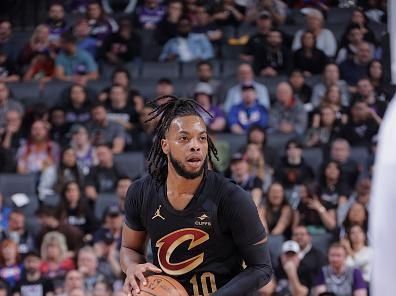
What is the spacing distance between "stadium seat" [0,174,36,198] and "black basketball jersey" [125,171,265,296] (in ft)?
20.0

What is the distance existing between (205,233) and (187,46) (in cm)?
782

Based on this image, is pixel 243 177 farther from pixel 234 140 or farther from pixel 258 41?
pixel 258 41

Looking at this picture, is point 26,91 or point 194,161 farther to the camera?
point 26,91

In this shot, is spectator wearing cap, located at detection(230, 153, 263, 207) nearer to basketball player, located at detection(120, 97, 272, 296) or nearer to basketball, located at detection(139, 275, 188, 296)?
basketball player, located at detection(120, 97, 272, 296)

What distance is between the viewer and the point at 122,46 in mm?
11648

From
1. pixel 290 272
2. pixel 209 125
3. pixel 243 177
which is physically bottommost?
pixel 290 272

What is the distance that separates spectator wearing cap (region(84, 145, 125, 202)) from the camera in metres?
9.60

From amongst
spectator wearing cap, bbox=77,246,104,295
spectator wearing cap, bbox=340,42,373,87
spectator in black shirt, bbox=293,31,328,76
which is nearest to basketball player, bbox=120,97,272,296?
spectator wearing cap, bbox=77,246,104,295

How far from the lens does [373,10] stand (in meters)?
11.4

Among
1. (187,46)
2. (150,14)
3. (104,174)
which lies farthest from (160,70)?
(104,174)

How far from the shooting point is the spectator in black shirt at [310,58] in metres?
11.0

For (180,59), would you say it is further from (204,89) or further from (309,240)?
(309,240)

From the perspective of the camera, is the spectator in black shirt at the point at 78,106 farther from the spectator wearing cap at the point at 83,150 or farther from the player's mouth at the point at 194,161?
the player's mouth at the point at 194,161

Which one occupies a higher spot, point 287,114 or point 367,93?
point 367,93
